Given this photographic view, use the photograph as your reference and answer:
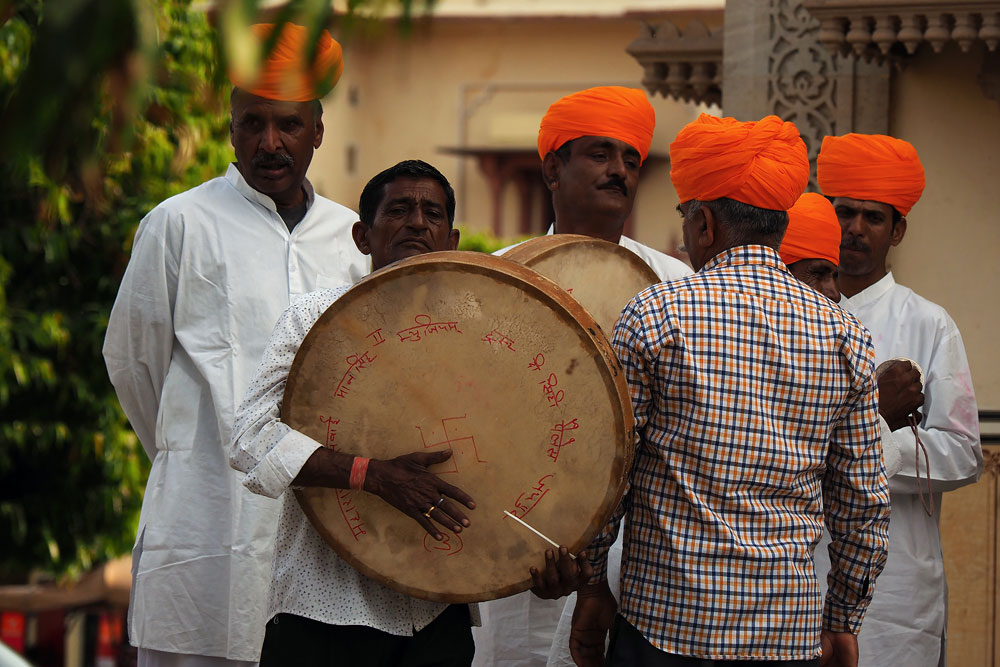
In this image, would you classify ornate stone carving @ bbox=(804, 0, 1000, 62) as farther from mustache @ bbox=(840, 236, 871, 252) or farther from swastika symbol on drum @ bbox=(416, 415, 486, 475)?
swastika symbol on drum @ bbox=(416, 415, 486, 475)

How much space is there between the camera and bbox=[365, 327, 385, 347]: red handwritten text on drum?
2.78 metres

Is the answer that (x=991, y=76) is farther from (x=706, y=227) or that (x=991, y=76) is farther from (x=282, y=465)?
(x=282, y=465)

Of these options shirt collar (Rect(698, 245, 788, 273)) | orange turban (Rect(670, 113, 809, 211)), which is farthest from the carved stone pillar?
shirt collar (Rect(698, 245, 788, 273))

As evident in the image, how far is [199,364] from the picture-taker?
366 cm

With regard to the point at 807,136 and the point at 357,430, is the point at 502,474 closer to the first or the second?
the point at 357,430

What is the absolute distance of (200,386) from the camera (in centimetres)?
370

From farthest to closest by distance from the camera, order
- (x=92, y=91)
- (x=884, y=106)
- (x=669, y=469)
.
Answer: (x=884, y=106), (x=669, y=469), (x=92, y=91)

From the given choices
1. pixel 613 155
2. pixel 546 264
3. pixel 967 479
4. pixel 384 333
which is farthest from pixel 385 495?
pixel 967 479

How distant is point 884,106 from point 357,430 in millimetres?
3357

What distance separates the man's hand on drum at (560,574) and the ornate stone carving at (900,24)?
113 inches

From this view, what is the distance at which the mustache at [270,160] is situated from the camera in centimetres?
380

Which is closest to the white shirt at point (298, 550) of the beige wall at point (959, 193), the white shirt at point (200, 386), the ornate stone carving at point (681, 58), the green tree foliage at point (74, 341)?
the white shirt at point (200, 386)

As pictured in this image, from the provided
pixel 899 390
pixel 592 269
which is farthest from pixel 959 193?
pixel 592 269

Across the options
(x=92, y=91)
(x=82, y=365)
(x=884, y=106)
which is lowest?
(x=82, y=365)
